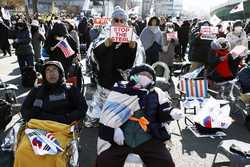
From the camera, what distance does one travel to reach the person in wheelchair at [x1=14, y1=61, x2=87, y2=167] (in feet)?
13.5

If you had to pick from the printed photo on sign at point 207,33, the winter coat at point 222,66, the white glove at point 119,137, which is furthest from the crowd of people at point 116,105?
the printed photo on sign at point 207,33

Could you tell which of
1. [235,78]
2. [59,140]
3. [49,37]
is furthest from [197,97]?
[59,140]

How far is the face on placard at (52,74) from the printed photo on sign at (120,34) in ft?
3.81

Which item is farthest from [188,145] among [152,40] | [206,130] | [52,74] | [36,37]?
[36,37]

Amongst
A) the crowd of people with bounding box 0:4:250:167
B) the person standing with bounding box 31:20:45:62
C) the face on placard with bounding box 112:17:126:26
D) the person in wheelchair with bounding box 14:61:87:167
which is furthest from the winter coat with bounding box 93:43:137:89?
the person standing with bounding box 31:20:45:62

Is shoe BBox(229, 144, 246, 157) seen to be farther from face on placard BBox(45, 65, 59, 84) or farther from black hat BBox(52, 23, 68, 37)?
black hat BBox(52, 23, 68, 37)

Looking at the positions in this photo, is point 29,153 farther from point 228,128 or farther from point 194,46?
point 194,46

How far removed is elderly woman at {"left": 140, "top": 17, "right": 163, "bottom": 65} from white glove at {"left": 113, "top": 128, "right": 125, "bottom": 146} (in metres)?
5.51

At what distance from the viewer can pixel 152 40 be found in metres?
9.48

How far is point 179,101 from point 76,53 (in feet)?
7.42

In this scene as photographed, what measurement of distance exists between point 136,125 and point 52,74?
1.28 metres

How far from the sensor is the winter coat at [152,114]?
4.17 metres

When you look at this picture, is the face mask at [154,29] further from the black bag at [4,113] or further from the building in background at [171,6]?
the building in background at [171,6]

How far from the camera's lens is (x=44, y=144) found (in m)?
4.17
